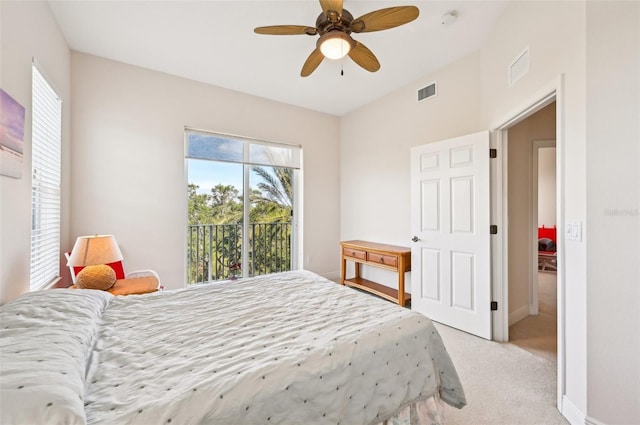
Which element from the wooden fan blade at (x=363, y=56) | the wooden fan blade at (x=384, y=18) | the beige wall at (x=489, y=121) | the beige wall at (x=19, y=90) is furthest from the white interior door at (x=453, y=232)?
the beige wall at (x=19, y=90)

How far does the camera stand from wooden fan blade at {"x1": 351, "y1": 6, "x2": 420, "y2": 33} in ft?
5.52

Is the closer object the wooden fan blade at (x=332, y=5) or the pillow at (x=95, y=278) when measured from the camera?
the wooden fan blade at (x=332, y=5)

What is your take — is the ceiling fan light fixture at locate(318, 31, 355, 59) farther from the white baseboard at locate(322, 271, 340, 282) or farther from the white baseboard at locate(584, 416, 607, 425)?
the white baseboard at locate(322, 271, 340, 282)

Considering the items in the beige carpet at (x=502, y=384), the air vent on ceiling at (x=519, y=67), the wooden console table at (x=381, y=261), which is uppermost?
the air vent on ceiling at (x=519, y=67)

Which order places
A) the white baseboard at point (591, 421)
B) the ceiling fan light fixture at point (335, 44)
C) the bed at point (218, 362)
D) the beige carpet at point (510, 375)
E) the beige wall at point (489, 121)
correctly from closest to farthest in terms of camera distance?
the bed at point (218, 362), the white baseboard at point (591, 421), the beige wall at point (489, 121), the beige carpet at point (510, 375), the ceiling fan light fixture at point (335, 44)

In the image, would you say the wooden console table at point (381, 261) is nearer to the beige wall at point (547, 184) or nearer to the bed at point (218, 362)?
the bed at point (218, 362)

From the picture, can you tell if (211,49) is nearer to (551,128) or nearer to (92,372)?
(92,372)

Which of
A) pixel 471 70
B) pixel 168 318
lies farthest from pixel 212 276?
pixel 471 70

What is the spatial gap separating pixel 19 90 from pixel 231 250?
262cm

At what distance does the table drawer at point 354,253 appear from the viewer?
364cm

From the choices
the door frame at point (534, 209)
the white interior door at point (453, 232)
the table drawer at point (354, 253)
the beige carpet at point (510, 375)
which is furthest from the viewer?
the table drawer at point (354, 253)

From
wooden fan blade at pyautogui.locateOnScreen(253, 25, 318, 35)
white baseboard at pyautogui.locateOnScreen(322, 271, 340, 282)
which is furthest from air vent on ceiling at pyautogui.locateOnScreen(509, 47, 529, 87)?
white baseboard at pyautogui.locateOnScreen(322, 271, 340, 282)

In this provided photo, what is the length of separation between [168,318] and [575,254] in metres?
2.34

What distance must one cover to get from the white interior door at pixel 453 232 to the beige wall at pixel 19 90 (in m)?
3.35
